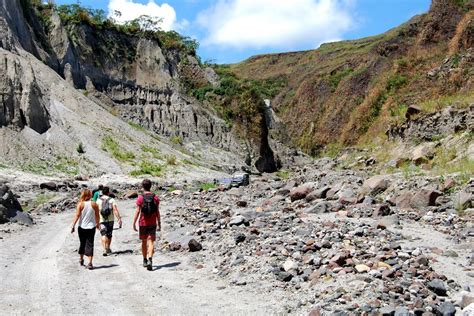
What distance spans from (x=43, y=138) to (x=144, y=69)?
86.7 feet

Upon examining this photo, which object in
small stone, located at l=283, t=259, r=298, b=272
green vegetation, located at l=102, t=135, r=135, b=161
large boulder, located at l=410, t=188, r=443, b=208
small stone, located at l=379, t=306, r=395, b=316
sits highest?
green vegetation, located at l=102, t=135, r=135, b=161

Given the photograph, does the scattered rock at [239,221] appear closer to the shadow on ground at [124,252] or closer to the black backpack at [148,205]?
the shadow on ground at [124,252]

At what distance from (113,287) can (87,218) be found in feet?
8.57

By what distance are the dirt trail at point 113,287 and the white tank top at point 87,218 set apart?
2.62 feet

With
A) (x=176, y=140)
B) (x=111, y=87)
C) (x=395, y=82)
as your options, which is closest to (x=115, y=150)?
(x=176, y=140)

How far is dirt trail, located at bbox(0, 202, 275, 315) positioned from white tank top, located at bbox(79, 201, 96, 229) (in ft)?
2.62

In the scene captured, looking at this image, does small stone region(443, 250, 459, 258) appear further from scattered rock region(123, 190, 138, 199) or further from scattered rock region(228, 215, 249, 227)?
scattered rock region(123, 190, 138, 199)

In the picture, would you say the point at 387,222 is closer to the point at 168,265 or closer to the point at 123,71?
the point at 168,265

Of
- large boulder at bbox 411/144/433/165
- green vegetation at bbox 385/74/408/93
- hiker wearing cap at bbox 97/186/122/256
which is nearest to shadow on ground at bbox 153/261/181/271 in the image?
hiker wearing cap at bbox 97/186/122/256

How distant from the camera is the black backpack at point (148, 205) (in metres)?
10.4

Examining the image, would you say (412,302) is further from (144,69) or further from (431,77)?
(144,69)

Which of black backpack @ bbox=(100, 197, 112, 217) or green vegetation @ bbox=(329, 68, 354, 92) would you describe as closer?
black backpack @ bbox=(100, 197, 112, 217)

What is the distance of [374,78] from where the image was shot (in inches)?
2496

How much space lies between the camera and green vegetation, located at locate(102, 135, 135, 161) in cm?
4191
